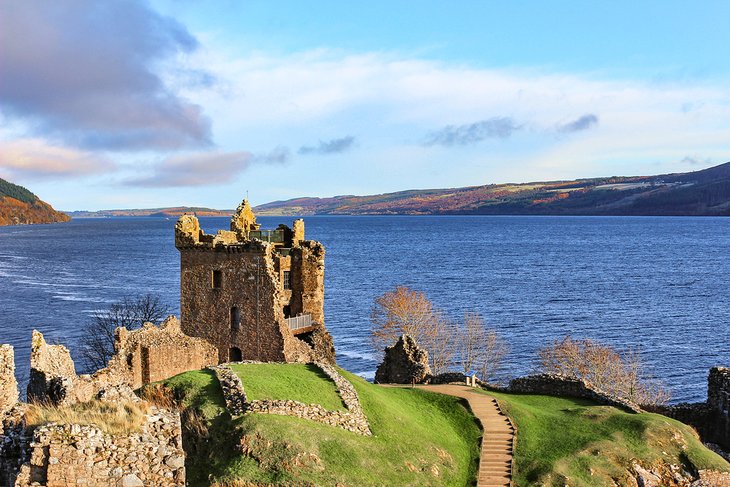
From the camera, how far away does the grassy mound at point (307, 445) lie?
22406 mm

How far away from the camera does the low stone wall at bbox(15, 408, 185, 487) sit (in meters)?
13.9

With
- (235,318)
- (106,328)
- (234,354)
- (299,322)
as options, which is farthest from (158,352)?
(106,328)

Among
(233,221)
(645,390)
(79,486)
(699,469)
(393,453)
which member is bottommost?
(645,390)

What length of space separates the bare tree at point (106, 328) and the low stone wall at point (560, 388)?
33.9 m

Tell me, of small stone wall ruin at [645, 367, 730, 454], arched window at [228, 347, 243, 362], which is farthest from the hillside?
arched window at [228, 347, 243, 362]

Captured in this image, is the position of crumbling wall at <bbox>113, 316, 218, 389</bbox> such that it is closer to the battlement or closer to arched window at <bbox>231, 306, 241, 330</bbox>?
arched window at <bbox>231, 306, 241, 330</bbox>

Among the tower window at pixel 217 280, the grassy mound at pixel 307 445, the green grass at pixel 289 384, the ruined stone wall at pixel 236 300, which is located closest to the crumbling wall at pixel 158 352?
the ruined stone wall at pixel 236 300

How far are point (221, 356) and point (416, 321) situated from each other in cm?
2926

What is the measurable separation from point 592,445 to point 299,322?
23543 mm

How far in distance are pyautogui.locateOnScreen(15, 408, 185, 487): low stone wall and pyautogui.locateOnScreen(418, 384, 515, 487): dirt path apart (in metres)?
15.7

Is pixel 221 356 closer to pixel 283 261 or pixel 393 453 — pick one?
pixel 283 261

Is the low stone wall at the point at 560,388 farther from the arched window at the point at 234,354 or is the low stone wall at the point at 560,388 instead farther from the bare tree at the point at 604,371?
the arched window at the point at 234,354

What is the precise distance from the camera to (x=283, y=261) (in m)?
50.7

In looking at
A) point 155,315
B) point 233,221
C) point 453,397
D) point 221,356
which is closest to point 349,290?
point 155,315
